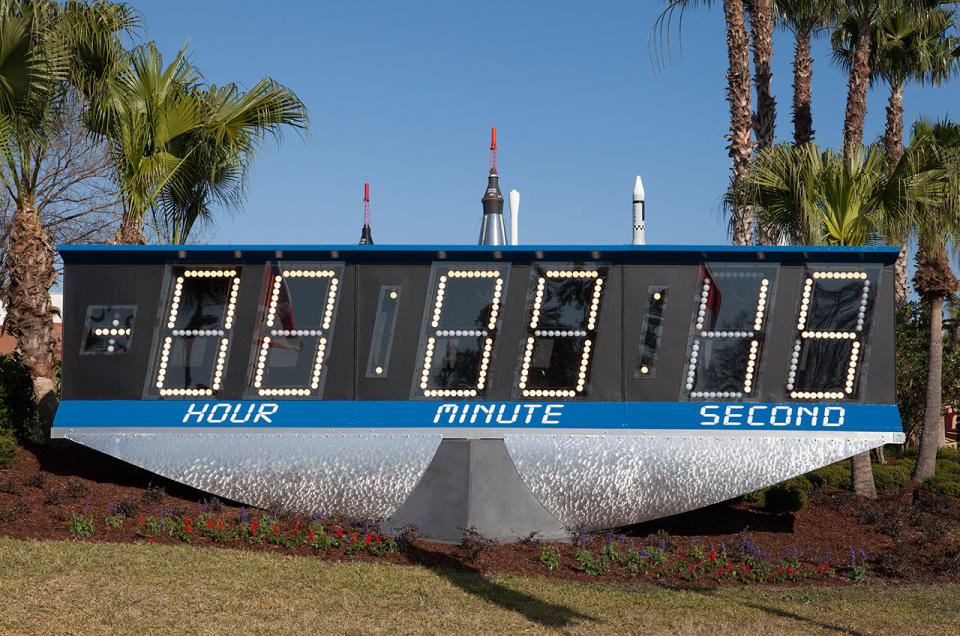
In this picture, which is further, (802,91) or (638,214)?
(802,91)

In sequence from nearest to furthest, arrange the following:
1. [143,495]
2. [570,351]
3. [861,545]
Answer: [570,351]
[143,495]
[861,545]

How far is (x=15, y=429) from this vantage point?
49.3 feet

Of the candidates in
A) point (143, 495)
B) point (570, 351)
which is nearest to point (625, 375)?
point (570, 351)

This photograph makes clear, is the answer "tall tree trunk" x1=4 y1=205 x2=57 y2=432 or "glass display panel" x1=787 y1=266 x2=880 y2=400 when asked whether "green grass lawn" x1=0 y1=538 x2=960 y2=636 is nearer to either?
"glass display panel" x1=787 y1=266 x2=880 y2=400

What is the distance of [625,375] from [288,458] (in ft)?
14.2

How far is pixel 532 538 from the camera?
41.1ft

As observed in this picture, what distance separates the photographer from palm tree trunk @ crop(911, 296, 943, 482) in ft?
65.5

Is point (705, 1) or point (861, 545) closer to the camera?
point (861, 545)

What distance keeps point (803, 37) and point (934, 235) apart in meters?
8.96

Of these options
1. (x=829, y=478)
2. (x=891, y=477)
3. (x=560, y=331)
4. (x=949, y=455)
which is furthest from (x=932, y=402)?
(x=560, y=331)

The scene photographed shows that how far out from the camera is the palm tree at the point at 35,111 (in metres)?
14.8

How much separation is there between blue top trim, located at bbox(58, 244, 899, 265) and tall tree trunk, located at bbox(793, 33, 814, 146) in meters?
11.4

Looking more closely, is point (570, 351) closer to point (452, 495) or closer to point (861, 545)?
point (452, 495)

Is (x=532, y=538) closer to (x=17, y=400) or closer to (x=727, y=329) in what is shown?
(x=727, y=329)
